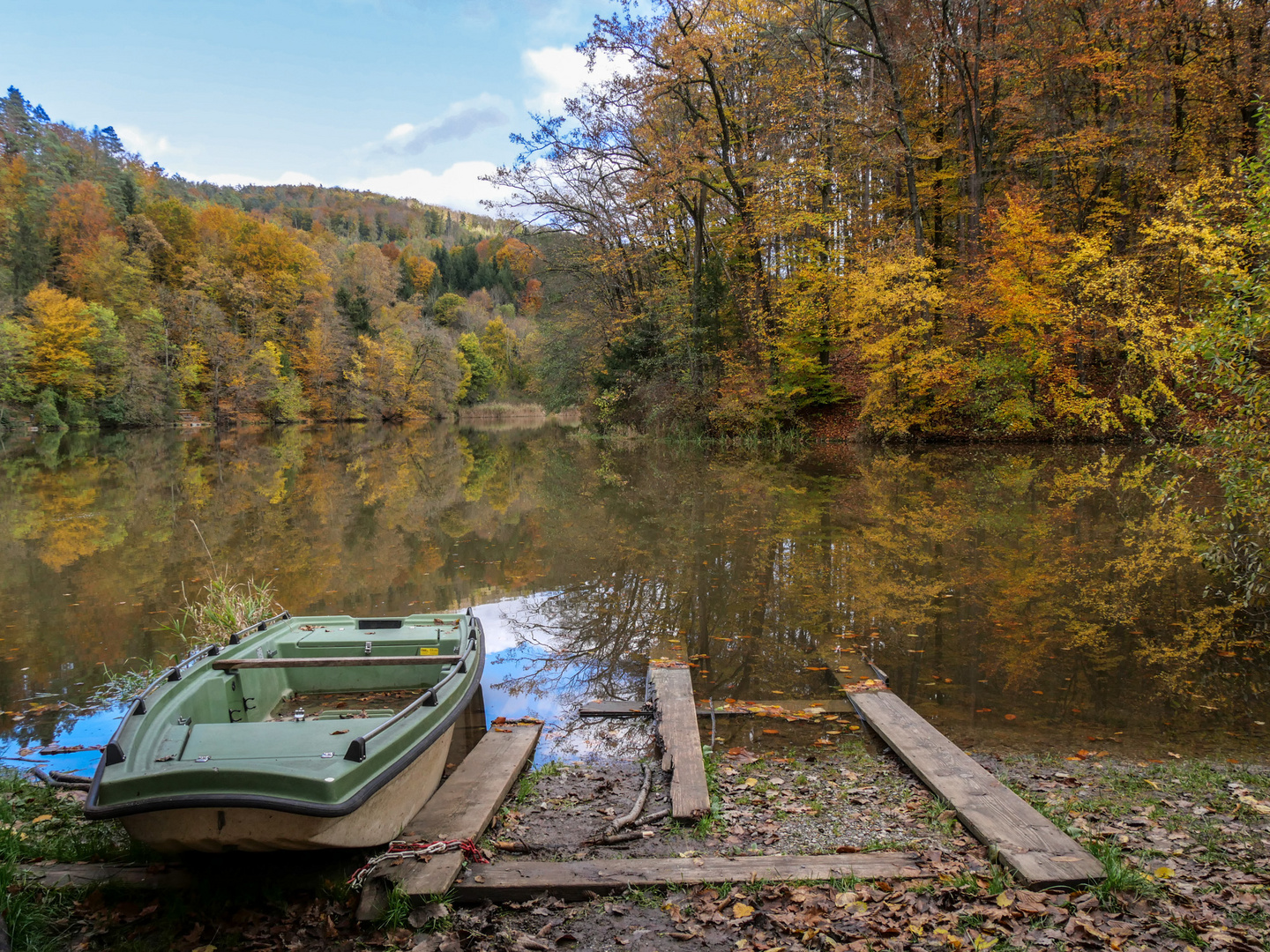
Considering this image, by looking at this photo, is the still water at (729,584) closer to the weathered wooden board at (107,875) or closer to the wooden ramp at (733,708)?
the wooden ramp at (733,708)

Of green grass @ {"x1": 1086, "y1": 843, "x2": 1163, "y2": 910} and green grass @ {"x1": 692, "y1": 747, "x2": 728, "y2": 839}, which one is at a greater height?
green grass @ {"x1": 1086, "y1": 843, "x2": 1163, "y2": 910}

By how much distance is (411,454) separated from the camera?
29.6 m

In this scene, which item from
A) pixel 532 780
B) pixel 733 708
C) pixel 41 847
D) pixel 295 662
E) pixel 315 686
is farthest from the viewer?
pixel 733 708

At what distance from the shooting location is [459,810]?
13.1ft

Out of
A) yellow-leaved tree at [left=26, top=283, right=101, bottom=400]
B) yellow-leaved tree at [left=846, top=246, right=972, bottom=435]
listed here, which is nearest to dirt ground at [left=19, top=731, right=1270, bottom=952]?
yellow-leaved tree at [left=846, top=246, right=972, bottom=435]

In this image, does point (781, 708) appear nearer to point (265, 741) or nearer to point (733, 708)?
point (733, 708)

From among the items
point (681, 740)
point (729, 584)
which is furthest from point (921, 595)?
point (681, 740)

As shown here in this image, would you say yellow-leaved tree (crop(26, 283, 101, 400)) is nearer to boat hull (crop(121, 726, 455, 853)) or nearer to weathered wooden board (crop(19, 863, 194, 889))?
weathered wooden board (crop(19, 863, 194, 889))

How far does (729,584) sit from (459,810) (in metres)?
5.77

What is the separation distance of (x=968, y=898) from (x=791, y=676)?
3286mm

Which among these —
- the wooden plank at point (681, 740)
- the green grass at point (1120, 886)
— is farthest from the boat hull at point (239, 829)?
the green grass at point (1120, 886)

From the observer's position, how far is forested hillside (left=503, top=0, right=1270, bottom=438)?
2012 centimetres

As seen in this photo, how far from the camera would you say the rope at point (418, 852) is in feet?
11.1

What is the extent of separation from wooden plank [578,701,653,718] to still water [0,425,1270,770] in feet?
0.66
